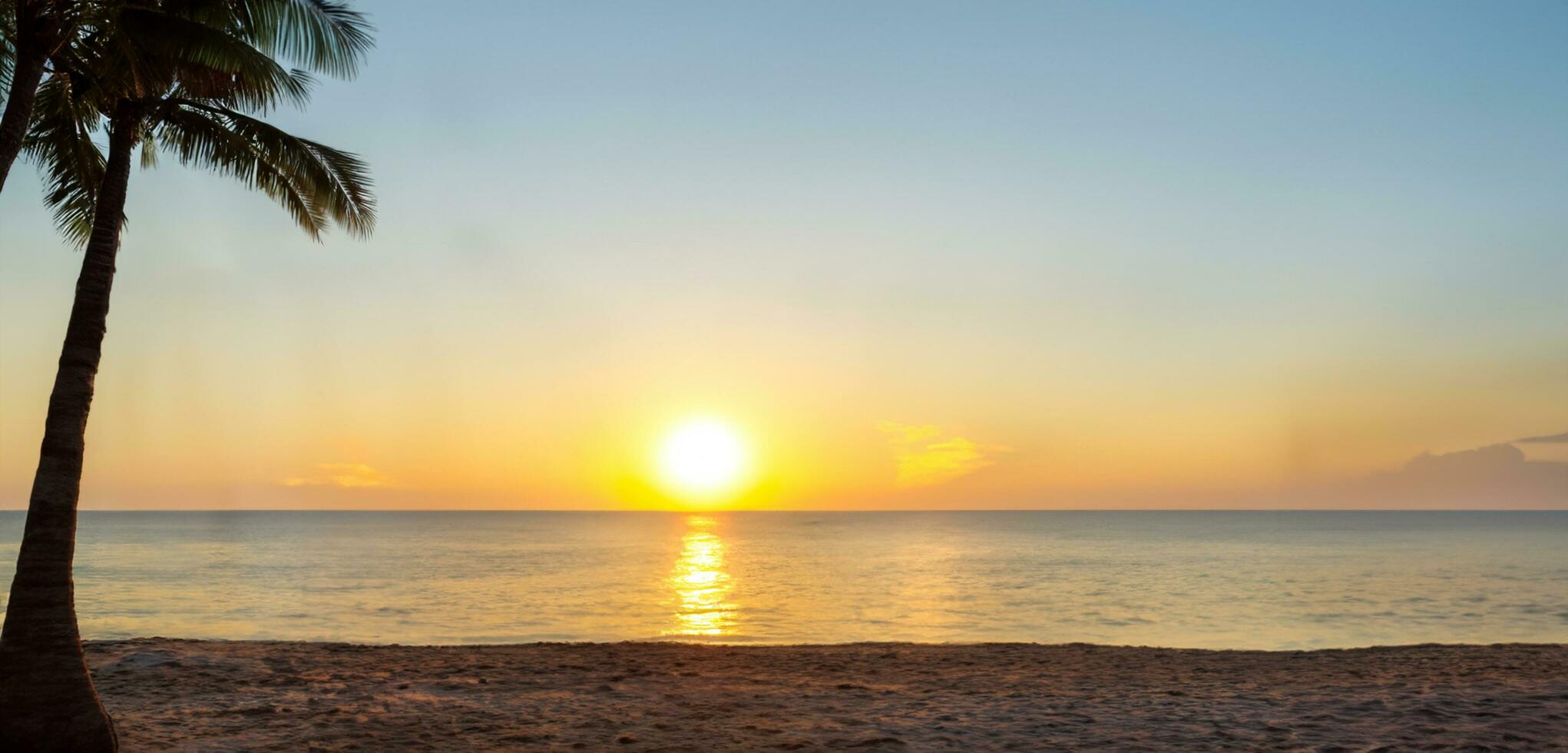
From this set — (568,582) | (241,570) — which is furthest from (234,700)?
(241,570)

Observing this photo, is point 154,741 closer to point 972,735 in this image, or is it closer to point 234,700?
point 234,700

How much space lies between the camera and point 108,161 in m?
8.88

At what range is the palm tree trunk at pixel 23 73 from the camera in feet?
26.1

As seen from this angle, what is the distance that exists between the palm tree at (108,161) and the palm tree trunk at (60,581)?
10 mm

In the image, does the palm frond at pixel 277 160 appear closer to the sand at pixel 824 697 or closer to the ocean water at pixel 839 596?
the sand at pixel 824 697

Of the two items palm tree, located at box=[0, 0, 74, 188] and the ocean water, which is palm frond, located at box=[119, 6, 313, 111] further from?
the ocean water

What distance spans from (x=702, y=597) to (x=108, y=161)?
28.8m

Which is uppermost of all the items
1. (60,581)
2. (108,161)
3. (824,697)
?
(108,161)

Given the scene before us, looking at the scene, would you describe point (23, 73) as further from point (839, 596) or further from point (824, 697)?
point (839, 596)

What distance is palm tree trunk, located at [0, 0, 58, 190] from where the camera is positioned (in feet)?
26.1

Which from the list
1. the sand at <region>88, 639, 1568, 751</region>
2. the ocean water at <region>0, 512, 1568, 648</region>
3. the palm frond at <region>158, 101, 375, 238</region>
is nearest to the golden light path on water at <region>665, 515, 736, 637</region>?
the ocean water at <region>0, 512, 1568, 648</region>

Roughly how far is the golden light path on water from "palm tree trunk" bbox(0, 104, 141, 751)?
1658cm

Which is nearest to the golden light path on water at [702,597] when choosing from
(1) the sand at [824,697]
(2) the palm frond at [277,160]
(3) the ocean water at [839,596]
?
(3) the ocean water at [839,596]

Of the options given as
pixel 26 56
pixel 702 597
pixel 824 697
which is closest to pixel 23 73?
pixel 26 56
